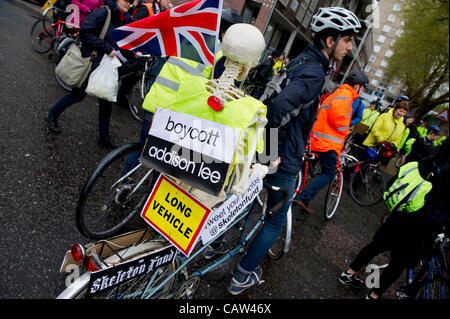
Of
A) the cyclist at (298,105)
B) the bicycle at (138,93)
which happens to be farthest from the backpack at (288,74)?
the bicycle at (138,93)

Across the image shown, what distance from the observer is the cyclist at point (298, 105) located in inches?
72.7

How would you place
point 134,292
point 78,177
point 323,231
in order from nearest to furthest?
point 134,292 → point 78,177 → point 323,231

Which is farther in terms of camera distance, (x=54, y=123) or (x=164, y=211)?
(x=54, y=123)

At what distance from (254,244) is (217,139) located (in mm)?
1374

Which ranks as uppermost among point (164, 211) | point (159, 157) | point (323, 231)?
point (159, 157)

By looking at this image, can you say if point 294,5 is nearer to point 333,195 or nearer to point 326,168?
point 333,195

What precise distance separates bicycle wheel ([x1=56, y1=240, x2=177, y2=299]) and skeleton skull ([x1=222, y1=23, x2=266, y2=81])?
48.1 inches

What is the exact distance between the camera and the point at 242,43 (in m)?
1.28

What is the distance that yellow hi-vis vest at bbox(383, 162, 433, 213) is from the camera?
2438 mm

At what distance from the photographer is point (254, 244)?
2258mm

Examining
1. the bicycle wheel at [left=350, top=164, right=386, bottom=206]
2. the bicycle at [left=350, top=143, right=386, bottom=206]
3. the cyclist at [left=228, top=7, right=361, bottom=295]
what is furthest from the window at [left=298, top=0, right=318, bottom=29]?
the cyclist at [left=228, top=7, right=361, bottom=295]

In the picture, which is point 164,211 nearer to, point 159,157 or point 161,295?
point 159,157

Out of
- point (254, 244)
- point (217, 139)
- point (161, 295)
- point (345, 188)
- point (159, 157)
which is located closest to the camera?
point (217, 139)
